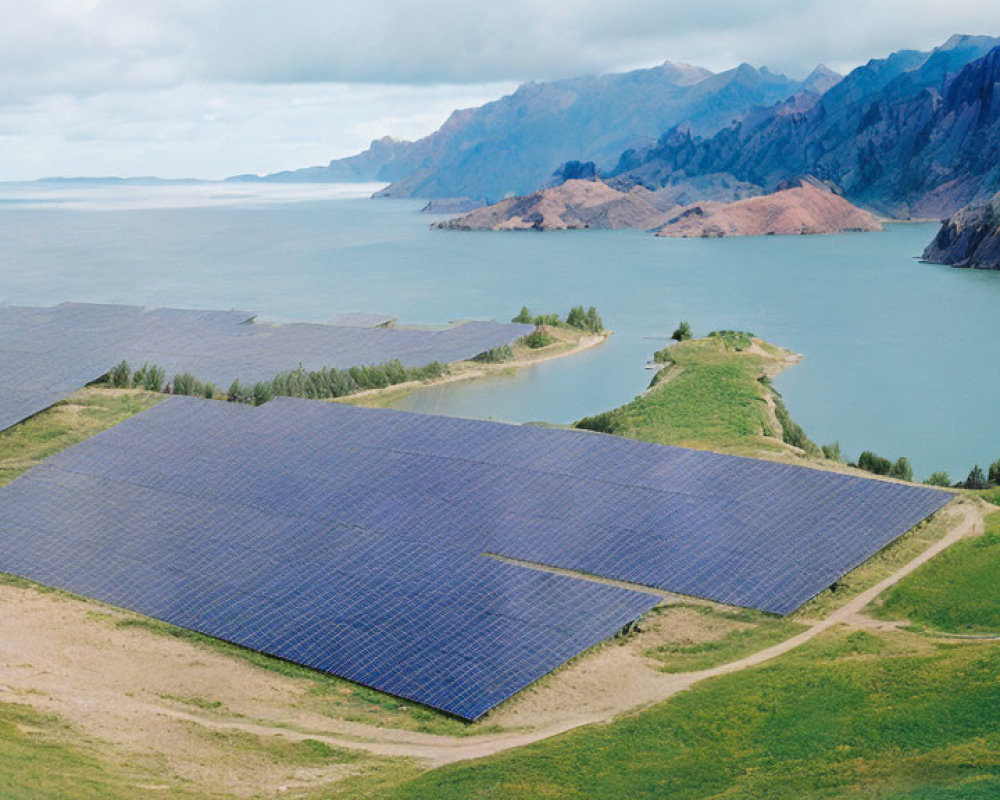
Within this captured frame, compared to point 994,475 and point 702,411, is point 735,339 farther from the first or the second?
point 994,475

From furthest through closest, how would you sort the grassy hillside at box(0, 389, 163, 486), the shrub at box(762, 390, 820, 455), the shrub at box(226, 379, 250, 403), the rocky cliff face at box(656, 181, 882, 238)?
the rocky cliff face at box(656, 181, 882, 238), the shrub at box(226, 379, 250, 403), the shrub at box(762, 390, 820, 455), the grassy hillside at box(0, 389, 163, 486)

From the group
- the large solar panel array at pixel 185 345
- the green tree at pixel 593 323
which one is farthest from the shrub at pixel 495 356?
the green tree at pixel 593 323

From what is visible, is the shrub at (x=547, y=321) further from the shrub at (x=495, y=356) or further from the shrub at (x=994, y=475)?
the shrub at (x=994, y=475)

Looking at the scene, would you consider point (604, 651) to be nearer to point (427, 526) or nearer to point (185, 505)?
point (427, 526)

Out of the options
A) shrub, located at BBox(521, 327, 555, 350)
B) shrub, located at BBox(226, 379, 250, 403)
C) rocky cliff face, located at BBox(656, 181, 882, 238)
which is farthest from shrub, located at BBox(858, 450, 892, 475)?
rocky cliff face, located at BBox(656, 181, 882, 238)

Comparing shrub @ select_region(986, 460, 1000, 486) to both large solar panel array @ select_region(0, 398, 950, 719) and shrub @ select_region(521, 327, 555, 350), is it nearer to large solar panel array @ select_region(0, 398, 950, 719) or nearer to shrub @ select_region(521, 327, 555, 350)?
large solar panel array @ select_region(0, 398, 950, 719)

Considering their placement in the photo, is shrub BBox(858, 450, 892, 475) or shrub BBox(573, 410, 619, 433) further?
shrub BBox(573, 410, 619, 433)
